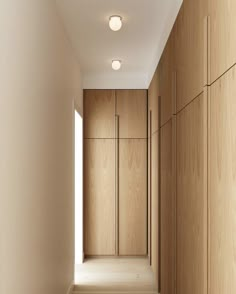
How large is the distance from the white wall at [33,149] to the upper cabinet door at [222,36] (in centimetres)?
88

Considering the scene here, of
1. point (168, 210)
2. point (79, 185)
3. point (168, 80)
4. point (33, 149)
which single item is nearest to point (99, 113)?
point (79, 185)

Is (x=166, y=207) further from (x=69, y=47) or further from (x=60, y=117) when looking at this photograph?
(x=69, y=47)

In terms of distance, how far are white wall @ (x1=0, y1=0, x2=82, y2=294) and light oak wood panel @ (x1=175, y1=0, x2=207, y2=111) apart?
0.88m

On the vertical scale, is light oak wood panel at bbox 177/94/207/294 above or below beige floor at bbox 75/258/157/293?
above

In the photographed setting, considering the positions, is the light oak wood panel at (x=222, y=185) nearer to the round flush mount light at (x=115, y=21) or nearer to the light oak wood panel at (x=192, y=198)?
the light oak wood panel at (x=192, y=198)

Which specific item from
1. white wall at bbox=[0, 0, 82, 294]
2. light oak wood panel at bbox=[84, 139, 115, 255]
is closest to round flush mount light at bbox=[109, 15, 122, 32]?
white wall at bbox=[0, 0, 82, 294]

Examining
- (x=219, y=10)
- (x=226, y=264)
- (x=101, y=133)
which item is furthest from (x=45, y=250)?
(x=101, y=133)

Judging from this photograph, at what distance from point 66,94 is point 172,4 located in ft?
4.32

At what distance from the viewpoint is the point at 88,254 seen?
5809 millimetres

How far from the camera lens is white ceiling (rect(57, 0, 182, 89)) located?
10.9ft

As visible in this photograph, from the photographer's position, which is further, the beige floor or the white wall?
the beige floor

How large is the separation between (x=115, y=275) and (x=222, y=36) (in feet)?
12.7

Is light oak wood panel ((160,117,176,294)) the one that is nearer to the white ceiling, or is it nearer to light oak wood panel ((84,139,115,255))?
the white ceiling

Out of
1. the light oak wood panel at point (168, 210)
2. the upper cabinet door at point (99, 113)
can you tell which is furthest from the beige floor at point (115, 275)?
the upper cabinet door at point (99, 113)
